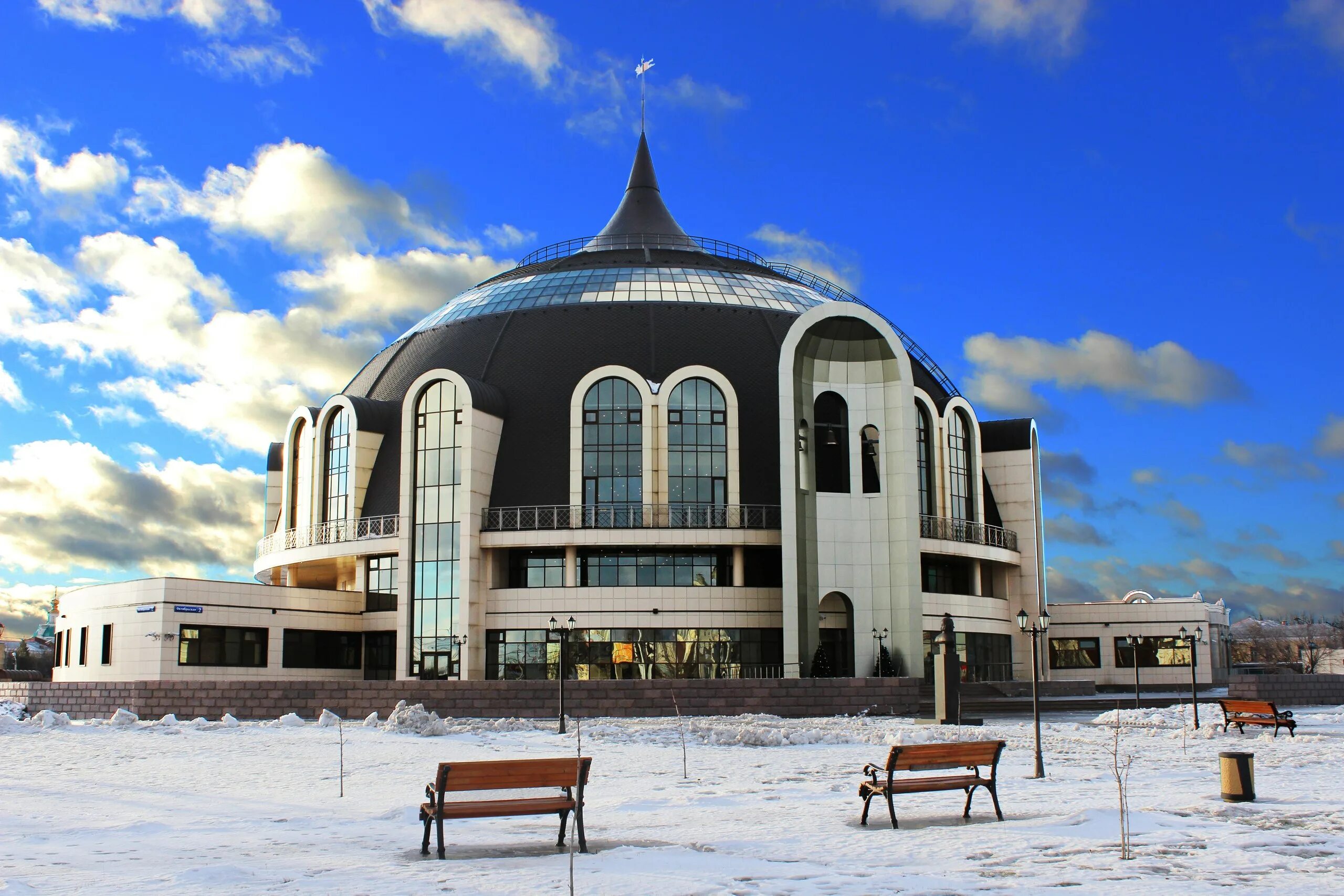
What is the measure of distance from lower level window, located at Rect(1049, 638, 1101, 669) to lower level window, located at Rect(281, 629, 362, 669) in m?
31.5

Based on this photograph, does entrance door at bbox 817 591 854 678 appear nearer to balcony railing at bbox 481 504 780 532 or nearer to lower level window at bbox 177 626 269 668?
balcony railing at bbox 481 504 780 532

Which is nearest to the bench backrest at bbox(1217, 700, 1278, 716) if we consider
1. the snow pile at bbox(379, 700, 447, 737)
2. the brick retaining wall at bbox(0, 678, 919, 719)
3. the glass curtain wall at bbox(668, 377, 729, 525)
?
the brick retaining wall at bbox(0, 678, 919, 719)

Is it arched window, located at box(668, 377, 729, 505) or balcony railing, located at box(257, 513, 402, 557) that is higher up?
arched window, located at box(668, 377, 729, 505)

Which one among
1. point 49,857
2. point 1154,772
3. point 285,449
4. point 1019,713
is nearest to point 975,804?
point 1154,772

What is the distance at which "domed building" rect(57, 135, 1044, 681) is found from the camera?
47.2 m

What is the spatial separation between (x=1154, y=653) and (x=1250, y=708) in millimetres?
32412

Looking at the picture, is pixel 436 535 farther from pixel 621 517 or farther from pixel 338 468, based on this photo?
pixel 338 468

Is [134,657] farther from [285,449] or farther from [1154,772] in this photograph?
[1154,772]

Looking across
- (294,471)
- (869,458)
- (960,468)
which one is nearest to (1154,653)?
(960,468)

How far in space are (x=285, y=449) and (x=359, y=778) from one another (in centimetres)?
3964

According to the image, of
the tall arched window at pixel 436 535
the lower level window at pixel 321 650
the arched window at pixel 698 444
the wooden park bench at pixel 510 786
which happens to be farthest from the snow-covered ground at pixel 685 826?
the lower level window at pixel 321 650

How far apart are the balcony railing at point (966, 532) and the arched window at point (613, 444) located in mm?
11332

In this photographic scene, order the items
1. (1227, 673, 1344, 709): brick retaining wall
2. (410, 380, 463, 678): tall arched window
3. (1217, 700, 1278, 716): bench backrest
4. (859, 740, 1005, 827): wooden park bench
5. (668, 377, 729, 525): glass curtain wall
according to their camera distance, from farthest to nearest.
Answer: (668, 377, 729, 525): glass curtain wall
(410, 380, 463, 678): tall arched window
(1227, 673, 1344, 709): brick retaining wall
(1217, 700, 1278, 716): bench backrest
(859, 740, 1005, 827): wooden park bench

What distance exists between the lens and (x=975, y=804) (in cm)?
1623
